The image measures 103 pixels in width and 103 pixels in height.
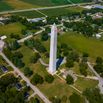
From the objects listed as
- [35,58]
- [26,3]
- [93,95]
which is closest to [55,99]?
[93,95]

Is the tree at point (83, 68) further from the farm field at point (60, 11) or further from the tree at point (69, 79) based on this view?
the farm field at point (60, 11)

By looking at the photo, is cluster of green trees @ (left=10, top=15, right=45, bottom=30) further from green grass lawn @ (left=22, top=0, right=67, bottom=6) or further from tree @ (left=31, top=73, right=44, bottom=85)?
tree @ (left=31, top=73, right=44, bottom=85)

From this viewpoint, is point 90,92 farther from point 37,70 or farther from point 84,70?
point 37,70

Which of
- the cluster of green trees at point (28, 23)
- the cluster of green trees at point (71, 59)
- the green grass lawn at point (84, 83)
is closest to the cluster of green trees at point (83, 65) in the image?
the cluster of green trees at point (71, 59)

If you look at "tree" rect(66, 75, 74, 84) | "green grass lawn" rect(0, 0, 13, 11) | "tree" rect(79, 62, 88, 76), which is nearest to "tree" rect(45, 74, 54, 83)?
"tree" rect(66, 75, 74, 84)

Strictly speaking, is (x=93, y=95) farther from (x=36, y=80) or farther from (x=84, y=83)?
(x=36, y=80)
